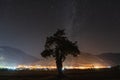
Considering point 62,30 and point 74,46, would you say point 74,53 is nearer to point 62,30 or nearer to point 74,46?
point 74,46

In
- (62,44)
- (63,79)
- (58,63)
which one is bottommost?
(63,79)

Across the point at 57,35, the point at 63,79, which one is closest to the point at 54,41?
the point at 57,35

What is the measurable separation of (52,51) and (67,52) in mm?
4977

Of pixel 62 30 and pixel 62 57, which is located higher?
pixel 62 30

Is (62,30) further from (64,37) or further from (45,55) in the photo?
(45,55)

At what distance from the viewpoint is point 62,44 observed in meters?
97.6

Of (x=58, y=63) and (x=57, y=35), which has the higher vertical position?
(x=57, y=35)

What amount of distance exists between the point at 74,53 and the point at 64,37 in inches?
267

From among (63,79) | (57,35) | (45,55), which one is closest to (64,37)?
(57,35)

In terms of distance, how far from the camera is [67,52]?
98125 millimetres

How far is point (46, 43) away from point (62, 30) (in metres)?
6.76

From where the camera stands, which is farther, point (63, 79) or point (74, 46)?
point (74, 46)

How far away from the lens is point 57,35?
98125 mm

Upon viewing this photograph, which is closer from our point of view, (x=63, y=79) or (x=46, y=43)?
(x=63, y=79)
